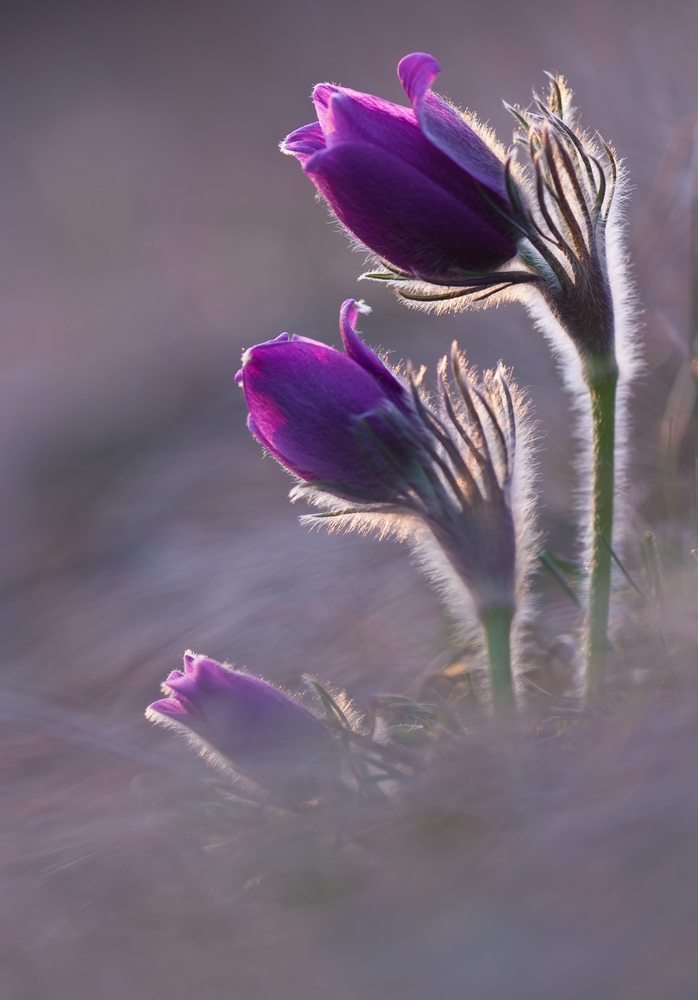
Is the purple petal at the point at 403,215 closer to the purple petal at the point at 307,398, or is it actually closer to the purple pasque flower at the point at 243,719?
the purple petal at the point at 307,398

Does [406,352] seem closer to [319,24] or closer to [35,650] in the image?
[35,650]

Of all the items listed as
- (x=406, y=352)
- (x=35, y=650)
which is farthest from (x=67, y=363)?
(x=35, y=650)

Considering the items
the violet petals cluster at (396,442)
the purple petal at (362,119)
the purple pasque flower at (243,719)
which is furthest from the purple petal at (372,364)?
the purple pasque flower at (243,719)

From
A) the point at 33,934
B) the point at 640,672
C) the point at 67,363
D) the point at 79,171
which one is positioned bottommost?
the point at 640,672

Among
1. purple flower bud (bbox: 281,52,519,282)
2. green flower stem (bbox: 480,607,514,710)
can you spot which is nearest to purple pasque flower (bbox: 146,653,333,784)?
green flower stem (bbox: 480,607,514,710)

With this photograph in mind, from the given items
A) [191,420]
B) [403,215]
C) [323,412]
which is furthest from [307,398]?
[191,420]

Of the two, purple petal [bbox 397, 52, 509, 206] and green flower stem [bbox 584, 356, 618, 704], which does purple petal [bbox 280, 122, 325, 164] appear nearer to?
purple petal [bbox 397, 52, 509, 206]
